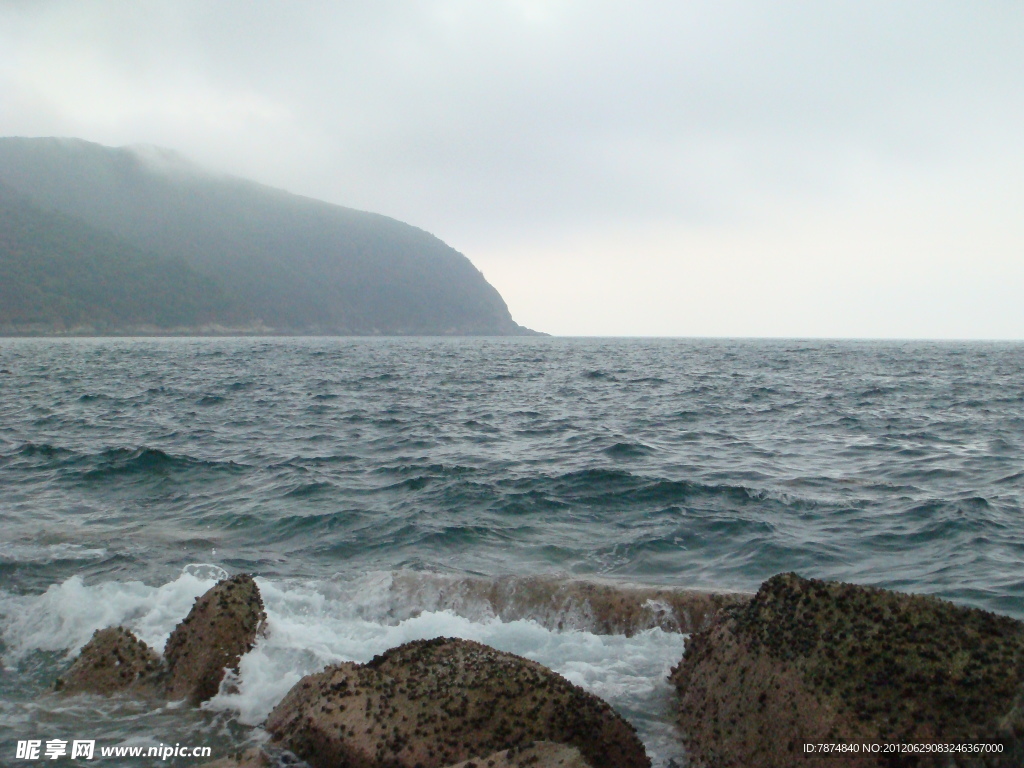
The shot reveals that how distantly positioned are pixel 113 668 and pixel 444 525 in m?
6.14

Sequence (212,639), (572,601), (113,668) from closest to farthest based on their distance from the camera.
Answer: (113,668), (212,639), (572,601)

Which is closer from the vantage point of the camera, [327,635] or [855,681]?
[855,681]

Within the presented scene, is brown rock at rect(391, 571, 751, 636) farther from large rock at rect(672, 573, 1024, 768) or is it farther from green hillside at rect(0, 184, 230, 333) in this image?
green hillside at rect(0, 184, 230, 333)

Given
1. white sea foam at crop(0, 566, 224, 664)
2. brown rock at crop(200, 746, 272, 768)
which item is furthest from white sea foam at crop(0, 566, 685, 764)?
brown rock at crop(200, 746, 272, 768)

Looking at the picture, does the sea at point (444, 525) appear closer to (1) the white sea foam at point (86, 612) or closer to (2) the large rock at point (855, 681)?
Answer: (1) the white sea foam at point (86, 612)

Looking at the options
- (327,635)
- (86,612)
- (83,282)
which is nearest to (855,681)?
(327,635)

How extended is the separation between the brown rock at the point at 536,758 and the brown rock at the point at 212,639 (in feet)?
10.4

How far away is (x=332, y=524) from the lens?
494 inches

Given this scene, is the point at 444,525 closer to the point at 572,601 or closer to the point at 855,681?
the point at 572,601

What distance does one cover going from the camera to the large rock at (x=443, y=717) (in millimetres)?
5184

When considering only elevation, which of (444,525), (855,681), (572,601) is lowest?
(444,525)

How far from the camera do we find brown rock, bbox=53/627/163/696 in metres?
6.70

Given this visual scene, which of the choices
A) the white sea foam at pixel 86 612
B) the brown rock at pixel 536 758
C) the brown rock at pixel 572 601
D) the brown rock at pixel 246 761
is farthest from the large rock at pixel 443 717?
the white sea foam at pixel 86 612

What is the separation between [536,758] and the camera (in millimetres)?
4586
